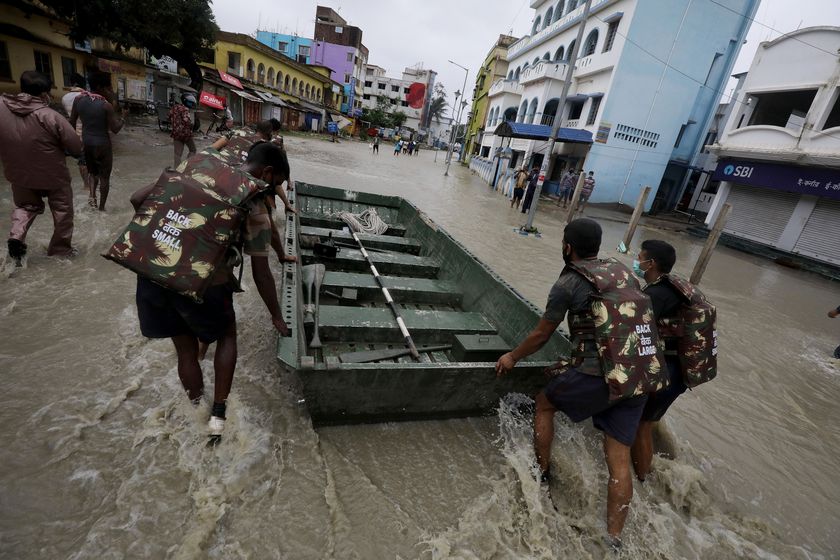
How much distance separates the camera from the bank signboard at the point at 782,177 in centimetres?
1198

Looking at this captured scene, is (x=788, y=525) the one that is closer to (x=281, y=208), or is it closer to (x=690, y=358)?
(x=690, y=358)

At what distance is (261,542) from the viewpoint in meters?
2.08

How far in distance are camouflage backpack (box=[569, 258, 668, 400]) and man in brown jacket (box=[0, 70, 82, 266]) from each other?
16.1 feet

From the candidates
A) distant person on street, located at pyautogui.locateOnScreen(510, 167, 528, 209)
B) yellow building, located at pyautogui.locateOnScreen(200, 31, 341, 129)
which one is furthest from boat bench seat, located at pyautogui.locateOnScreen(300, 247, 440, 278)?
yellow building, located at pyautogui.locateOnScreen(200, 31, 341, 129)

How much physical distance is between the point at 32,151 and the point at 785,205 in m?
18.6

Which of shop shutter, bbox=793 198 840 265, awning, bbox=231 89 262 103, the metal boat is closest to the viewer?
the metal boat

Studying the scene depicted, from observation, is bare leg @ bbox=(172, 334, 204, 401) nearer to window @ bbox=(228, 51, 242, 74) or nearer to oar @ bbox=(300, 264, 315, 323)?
oar @ bbox=(300, 264, 315, 323)

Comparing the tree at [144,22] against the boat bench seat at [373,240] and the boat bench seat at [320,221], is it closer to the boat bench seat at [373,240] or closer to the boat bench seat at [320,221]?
the boat bench seat at [320,221]

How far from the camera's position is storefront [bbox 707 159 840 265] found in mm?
12188

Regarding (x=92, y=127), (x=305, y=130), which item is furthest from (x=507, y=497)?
(x=305, y=130)

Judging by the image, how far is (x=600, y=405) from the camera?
2.28 metres

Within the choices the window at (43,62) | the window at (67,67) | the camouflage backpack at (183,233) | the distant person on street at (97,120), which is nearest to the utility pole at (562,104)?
the distant person on street at (97,120)

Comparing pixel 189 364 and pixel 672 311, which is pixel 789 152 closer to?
pixel 672 311

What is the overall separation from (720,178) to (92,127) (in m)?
18.5
